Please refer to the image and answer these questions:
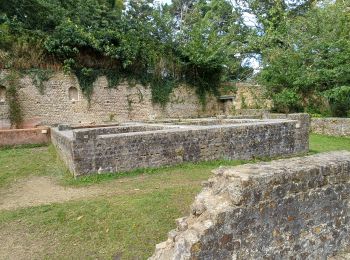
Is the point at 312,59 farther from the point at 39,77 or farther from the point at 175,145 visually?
the point at 39,77

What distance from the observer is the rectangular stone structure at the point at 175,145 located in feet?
23.6

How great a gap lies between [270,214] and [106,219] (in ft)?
9.02

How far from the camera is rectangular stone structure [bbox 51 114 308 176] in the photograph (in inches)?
283

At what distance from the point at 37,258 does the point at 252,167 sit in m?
2.78

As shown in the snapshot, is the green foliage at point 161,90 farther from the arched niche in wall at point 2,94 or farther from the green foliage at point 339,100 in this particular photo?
the green foliage at point 339,100

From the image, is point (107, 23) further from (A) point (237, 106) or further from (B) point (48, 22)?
(A) point (237, 106)

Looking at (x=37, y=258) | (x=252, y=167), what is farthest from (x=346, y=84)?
(x=37, y=258)

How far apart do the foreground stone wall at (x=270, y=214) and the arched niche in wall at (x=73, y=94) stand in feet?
54.3

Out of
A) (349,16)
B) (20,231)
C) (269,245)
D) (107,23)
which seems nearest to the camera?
(269,245)

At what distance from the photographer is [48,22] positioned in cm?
1912

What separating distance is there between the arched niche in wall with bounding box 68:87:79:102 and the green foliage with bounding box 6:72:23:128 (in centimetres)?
277

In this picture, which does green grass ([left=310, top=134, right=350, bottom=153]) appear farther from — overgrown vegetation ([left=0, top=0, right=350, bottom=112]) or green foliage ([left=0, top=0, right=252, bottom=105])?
green foliage ([left=0, top=0, right=252, bottom=105])

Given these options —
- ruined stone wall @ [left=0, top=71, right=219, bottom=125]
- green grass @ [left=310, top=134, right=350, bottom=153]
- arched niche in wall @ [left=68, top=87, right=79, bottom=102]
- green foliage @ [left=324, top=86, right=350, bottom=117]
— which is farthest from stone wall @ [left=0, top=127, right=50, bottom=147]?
green foliage @ [left=324, top=86, right=350, bottom=117]

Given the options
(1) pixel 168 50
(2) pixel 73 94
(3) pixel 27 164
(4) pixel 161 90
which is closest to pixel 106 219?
(3) pixel 27 164
